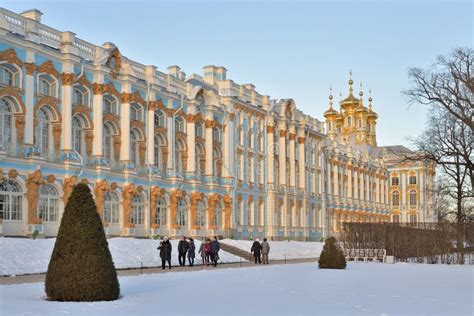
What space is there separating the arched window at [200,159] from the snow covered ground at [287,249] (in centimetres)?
582

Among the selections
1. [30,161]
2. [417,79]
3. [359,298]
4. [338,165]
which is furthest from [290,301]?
[338,165]

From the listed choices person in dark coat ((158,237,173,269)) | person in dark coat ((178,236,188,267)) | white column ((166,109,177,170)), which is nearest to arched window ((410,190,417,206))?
white column ((166,109,177,170))

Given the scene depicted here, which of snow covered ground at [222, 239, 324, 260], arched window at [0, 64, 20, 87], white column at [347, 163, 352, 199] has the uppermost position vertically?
arched window at [0, 64, 20, 87]

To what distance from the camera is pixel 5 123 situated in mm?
30344

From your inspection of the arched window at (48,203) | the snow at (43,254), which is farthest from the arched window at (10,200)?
the snow at (43,254)

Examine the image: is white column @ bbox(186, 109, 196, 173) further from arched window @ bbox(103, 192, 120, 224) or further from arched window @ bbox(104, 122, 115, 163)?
arched window @ bbox(103, 192, 120, 224)

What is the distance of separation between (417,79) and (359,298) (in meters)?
20.3

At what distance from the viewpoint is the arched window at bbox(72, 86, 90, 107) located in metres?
34.5

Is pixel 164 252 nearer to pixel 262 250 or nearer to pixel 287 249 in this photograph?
pixel 262 250

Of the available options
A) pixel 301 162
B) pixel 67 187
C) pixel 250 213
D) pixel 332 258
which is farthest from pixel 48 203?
pixel 301 162

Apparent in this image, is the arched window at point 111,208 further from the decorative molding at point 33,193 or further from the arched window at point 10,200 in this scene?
the arched window at point 10,200

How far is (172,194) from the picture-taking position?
41.4 metres

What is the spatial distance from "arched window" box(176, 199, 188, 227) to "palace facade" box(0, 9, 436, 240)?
66 mm

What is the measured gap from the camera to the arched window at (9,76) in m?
30.0
